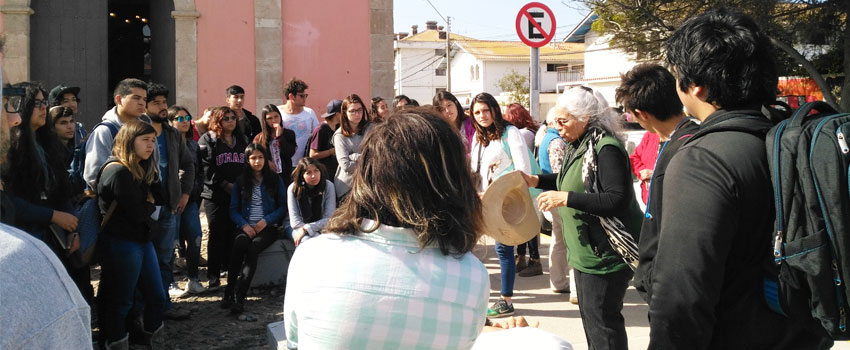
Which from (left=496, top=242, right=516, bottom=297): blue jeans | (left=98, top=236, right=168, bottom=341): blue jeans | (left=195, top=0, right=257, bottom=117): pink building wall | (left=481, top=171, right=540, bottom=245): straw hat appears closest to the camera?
(left=481, top=171, right=540, bottom=245): straw hat

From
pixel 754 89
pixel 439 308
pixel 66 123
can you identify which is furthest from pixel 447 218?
pixel 66 123

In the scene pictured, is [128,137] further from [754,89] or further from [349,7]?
[349,7]

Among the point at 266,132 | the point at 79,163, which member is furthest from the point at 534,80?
the point at 79,163

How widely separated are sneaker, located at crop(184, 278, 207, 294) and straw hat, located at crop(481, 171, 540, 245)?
3.54 m

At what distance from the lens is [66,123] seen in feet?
20.3

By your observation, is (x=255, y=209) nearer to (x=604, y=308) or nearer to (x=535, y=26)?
(x=535, y=26)

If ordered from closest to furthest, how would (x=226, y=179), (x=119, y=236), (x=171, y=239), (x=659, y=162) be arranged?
(x=659, y=162) < (x=119, y=236) < (x=171, y=239) < (x=226, y=179)

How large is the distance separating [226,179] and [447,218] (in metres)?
5.72

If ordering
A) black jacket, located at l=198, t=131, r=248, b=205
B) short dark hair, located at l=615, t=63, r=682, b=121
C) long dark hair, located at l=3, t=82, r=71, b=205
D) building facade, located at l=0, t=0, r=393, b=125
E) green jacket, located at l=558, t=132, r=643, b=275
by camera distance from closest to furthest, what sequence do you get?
short dark hair, located at l=615, t=63, r=682, b=121 < green jacket, located at l=558, t=132, r=643, b=275 < long dark hair, located at l=3, t=82, r=71, b=205 < black jacket, located at l=198, t=131, r=248, b=205 < building facade, located at l=0, t=0, r=393, b=125

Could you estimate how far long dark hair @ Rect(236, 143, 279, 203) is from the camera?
22.5 ft

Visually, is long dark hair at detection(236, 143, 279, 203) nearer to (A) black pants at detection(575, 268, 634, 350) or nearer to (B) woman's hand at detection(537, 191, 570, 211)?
(B) woman's hand at detection(537, 191, 570, 211)

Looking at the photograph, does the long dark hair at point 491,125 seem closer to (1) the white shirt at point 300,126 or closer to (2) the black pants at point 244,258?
(2) the black pants at point 244,258

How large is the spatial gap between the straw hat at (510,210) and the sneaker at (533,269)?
297cm

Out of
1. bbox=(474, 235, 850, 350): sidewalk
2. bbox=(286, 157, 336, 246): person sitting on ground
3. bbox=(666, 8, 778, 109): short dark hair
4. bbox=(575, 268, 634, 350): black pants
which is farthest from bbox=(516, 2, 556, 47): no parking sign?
bbox=(666, 8, 778, 109): short dark hair
